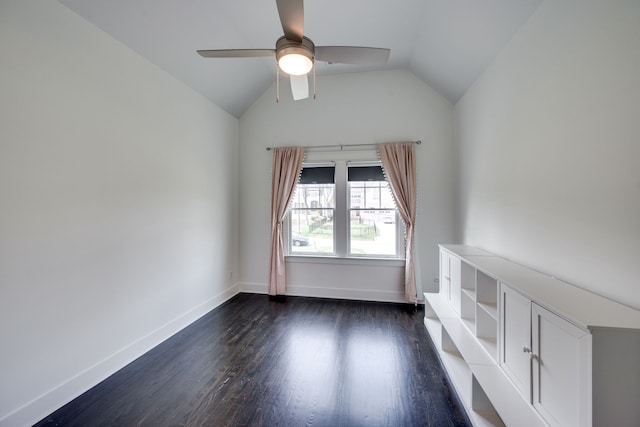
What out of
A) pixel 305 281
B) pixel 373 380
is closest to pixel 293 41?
pixel 373 380

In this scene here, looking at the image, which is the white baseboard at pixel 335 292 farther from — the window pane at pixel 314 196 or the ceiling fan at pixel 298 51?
the ceiling fan at pixel 298 51

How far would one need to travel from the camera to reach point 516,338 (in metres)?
1.45

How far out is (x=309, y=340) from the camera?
273cm

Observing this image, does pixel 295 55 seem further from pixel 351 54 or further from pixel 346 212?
pixel 346 212

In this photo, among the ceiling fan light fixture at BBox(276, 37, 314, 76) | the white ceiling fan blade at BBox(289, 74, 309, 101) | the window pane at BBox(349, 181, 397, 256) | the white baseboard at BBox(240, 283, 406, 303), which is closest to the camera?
the ceiling fan light fixture at BBox(276, 37, 314, 76)

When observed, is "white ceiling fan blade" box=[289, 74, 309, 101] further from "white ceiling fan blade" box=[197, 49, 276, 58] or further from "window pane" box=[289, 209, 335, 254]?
"window pane" box=[289, 209, 335, 254]

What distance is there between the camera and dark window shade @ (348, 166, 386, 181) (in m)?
3.87

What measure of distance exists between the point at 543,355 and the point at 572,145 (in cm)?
115

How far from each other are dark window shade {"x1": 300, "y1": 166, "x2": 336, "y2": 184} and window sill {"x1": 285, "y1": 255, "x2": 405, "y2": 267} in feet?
3.85

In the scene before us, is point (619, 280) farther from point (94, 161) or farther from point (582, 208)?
point (94, 161)

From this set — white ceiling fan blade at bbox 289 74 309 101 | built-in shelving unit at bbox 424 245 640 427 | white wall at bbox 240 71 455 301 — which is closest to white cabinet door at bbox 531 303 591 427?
built-in shelving unit at bbox 424 245 640 427

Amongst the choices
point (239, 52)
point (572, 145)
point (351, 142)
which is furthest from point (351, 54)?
point (351, 142)

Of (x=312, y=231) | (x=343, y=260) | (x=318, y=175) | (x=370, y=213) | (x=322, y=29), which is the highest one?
(x=322, y=29)

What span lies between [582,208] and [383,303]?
2743mm
